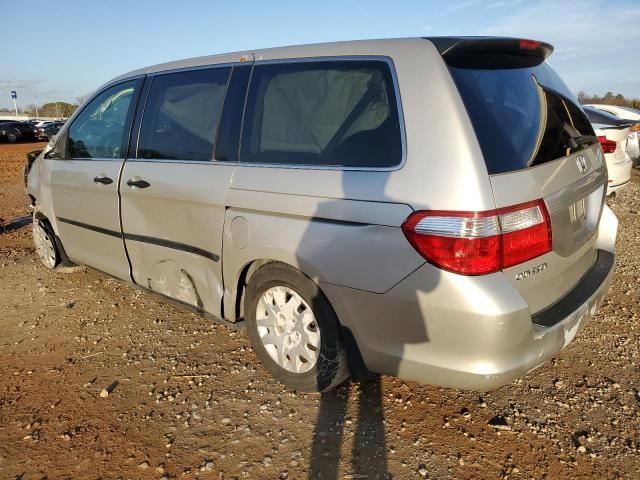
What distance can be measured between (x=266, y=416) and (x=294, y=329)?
50cm

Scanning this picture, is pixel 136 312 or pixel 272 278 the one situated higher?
pixel 272 278

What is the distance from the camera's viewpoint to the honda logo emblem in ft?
8.48

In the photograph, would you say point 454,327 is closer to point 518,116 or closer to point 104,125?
point 518,116

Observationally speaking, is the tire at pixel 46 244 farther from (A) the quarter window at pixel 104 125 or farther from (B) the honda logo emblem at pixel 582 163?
(B) the honda logo emblem at pixel 582 163

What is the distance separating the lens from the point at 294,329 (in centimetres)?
281

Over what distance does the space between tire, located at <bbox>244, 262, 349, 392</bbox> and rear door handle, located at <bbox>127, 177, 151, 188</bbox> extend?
3.57ft

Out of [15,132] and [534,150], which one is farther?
[15,132]

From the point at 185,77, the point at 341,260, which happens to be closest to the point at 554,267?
the point at 341,260

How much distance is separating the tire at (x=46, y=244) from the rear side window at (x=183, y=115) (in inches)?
74.4

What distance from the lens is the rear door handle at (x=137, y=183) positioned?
339 centimetres

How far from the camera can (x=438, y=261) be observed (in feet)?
6.95

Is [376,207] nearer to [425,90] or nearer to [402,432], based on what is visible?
[425,90]

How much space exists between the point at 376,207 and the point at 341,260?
0.32m

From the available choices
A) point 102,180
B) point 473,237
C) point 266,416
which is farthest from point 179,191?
point 473,237
